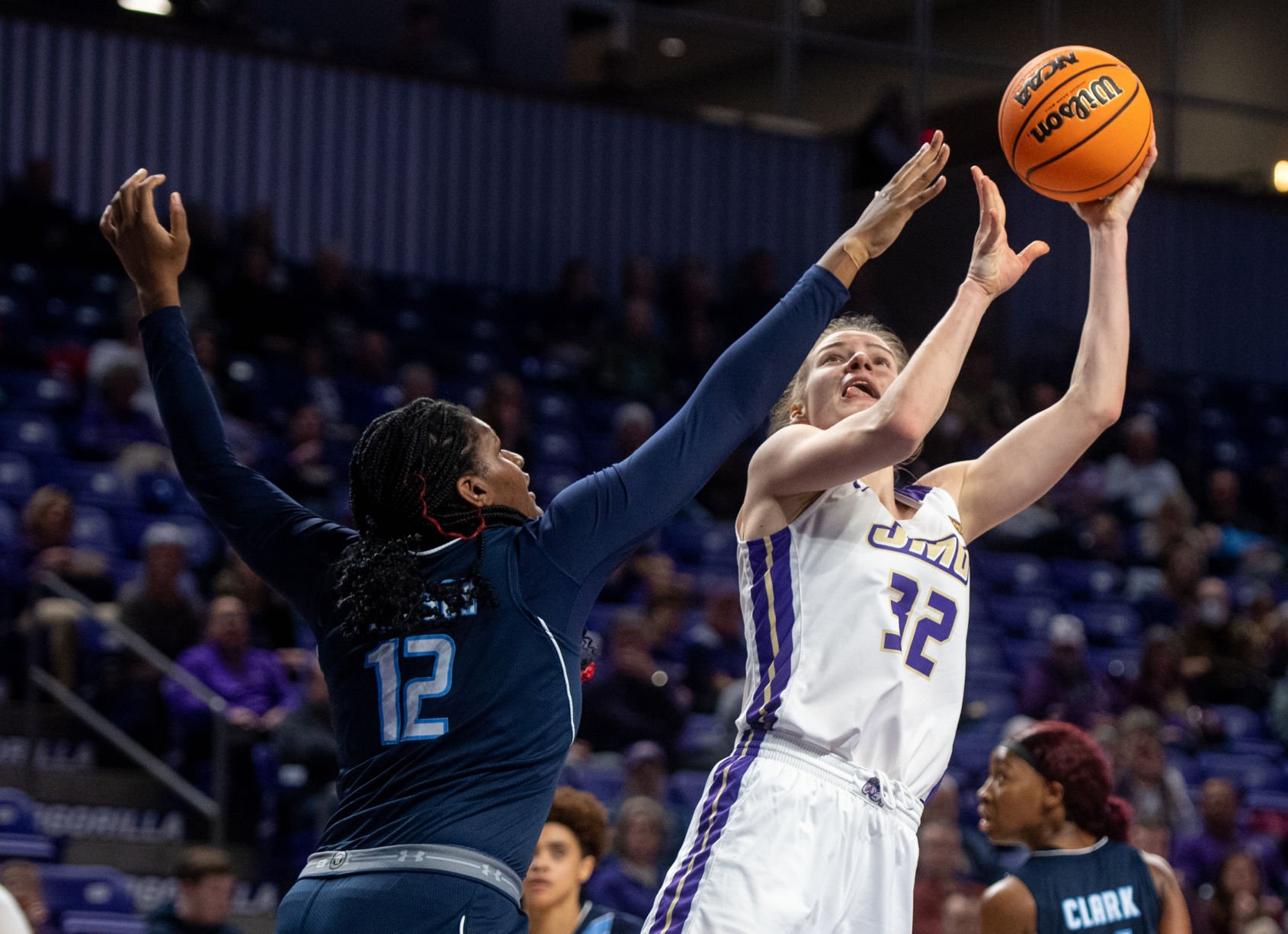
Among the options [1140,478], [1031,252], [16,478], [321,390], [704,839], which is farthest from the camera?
[1140,478]

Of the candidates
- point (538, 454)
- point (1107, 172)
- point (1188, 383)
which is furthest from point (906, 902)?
point (1188, 383)

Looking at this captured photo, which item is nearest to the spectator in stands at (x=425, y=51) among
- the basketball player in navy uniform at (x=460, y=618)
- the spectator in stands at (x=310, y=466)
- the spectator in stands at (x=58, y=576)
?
the spectator in stands at (x=310, y=466)

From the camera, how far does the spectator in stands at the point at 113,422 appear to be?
31.4 feet

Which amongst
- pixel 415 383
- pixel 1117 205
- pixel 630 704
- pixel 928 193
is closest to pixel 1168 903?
pixel 1117 205

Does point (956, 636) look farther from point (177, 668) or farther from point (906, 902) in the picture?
point (177, 668)

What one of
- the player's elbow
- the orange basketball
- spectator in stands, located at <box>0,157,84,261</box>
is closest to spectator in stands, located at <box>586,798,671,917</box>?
the orange basketball

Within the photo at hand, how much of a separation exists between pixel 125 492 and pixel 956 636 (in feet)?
23.1

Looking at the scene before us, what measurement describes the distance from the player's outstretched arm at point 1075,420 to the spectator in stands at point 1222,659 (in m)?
8.15

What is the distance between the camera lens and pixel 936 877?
7.58m

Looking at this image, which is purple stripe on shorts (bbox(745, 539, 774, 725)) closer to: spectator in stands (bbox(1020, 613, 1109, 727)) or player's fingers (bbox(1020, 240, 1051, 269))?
player's fingers (bbox(1020, 240, 1051, 269))

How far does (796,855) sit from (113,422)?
291 inches

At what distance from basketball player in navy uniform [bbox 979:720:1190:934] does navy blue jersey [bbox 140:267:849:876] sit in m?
2.18

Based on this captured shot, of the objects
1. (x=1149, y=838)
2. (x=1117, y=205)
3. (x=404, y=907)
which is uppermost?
(x=1117, y=205)

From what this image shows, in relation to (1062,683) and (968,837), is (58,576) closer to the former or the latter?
(968,837)
